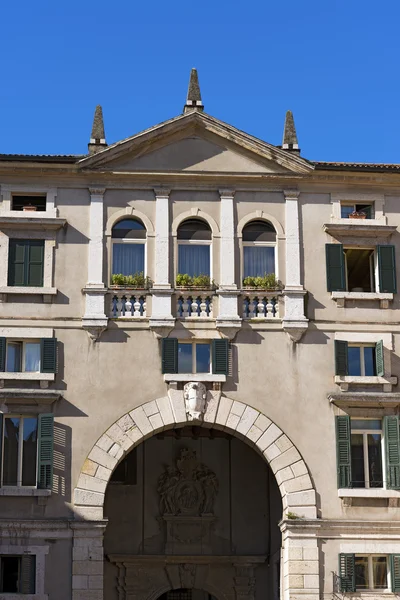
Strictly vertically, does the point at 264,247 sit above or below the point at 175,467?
above

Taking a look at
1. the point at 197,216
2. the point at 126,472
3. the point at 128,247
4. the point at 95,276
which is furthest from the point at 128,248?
the point at 126,472

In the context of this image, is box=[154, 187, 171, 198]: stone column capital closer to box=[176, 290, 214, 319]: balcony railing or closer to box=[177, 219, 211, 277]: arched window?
box=[177, 219, 211, 277]: arched window

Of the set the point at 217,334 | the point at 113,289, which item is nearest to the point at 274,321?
the point at 217,334

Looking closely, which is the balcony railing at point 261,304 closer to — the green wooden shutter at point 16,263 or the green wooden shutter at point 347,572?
the green wooden shutter at point 16,263

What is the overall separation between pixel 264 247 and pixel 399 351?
4929 millimetres

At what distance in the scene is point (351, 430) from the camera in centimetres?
3525

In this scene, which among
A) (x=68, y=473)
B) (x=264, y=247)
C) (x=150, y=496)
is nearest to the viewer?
(x=68, y=473)

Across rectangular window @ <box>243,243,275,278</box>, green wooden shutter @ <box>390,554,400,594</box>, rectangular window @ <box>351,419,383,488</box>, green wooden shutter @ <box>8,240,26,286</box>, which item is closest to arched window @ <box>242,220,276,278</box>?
rectangular window @ <box>243,243,275,278</box>

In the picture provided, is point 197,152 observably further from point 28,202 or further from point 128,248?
point 28,202

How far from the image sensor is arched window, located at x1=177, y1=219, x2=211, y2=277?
36281mm

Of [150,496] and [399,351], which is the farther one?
[150,496]

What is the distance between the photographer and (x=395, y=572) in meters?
34.0

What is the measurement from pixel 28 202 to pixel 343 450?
38.1 feet

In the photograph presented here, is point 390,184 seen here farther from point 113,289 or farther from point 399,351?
point 113,289
